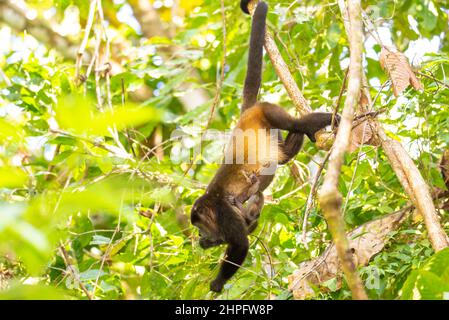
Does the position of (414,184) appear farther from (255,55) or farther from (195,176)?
(195,176)

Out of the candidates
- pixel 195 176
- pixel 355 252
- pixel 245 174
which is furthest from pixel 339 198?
pixel 195 176

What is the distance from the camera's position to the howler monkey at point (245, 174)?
14.3 ft

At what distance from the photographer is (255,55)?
4.31 meters

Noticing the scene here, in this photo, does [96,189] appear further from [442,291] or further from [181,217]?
[181,217]

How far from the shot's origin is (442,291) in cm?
201

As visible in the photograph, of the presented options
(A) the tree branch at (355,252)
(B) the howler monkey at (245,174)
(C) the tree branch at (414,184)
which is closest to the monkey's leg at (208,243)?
(B) the howler monkey at (245,174)

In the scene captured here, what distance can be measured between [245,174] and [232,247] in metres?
0.66

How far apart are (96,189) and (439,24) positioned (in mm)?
5774

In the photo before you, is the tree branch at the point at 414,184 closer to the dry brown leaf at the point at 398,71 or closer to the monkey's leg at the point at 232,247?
the dry brown leaf at the point at 398,71

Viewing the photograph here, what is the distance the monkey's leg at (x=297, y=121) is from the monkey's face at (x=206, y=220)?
2.69 ft

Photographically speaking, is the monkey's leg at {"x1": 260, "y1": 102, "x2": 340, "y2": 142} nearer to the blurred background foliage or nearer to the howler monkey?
the howler monkey

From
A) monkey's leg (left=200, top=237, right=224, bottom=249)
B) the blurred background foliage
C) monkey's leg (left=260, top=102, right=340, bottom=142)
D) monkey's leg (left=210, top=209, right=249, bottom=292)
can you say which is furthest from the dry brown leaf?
monkey's leg (left=200, top=237, right=224, bottom=249)

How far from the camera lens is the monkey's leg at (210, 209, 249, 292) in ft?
13.9

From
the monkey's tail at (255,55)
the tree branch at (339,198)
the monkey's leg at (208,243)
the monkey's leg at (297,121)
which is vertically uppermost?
the monkey's tail at (255,55)
